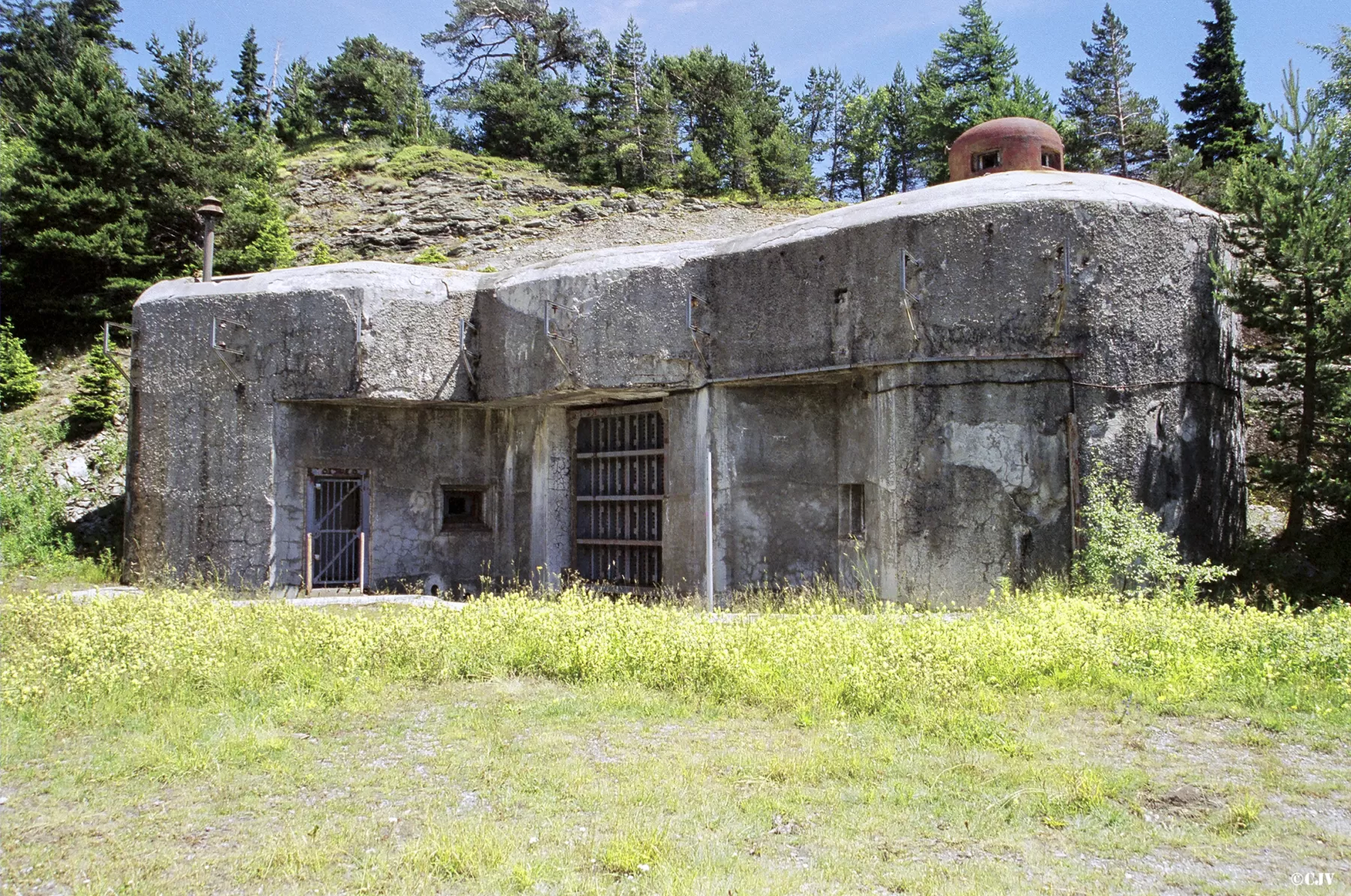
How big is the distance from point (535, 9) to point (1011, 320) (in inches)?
1401

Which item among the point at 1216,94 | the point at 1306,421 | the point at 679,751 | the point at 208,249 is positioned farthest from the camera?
the point at 1216,94

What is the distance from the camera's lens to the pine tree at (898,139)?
1421 inches

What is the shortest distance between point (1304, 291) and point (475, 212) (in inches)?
882

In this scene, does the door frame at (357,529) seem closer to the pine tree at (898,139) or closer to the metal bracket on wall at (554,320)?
the metal bracket on wall at (554,320)

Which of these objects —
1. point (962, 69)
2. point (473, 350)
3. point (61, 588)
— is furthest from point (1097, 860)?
point (962, 69)

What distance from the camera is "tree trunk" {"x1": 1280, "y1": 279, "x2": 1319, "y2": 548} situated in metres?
9.00

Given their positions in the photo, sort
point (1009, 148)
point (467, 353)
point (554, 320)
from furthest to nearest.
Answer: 1. point (1009, 148)
2. point (467, 353)
3. point (554, 320)

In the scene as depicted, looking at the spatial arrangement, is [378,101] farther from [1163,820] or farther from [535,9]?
[1163,820]

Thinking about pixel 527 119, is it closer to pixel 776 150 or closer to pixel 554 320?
pixel 776 150

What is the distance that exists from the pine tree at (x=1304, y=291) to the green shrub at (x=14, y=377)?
17984 millimetres

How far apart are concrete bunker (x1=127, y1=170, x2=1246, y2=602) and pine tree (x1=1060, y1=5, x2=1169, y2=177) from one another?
19659 millimetres

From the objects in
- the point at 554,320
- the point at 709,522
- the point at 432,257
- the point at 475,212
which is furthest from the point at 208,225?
the point at 475,212

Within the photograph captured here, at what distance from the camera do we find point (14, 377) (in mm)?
16797

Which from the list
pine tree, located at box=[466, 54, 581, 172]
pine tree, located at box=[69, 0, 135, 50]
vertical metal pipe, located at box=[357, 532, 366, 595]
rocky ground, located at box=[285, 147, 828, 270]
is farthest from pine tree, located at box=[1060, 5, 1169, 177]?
pine tree, located at box=[69, 0, 135, 50]
